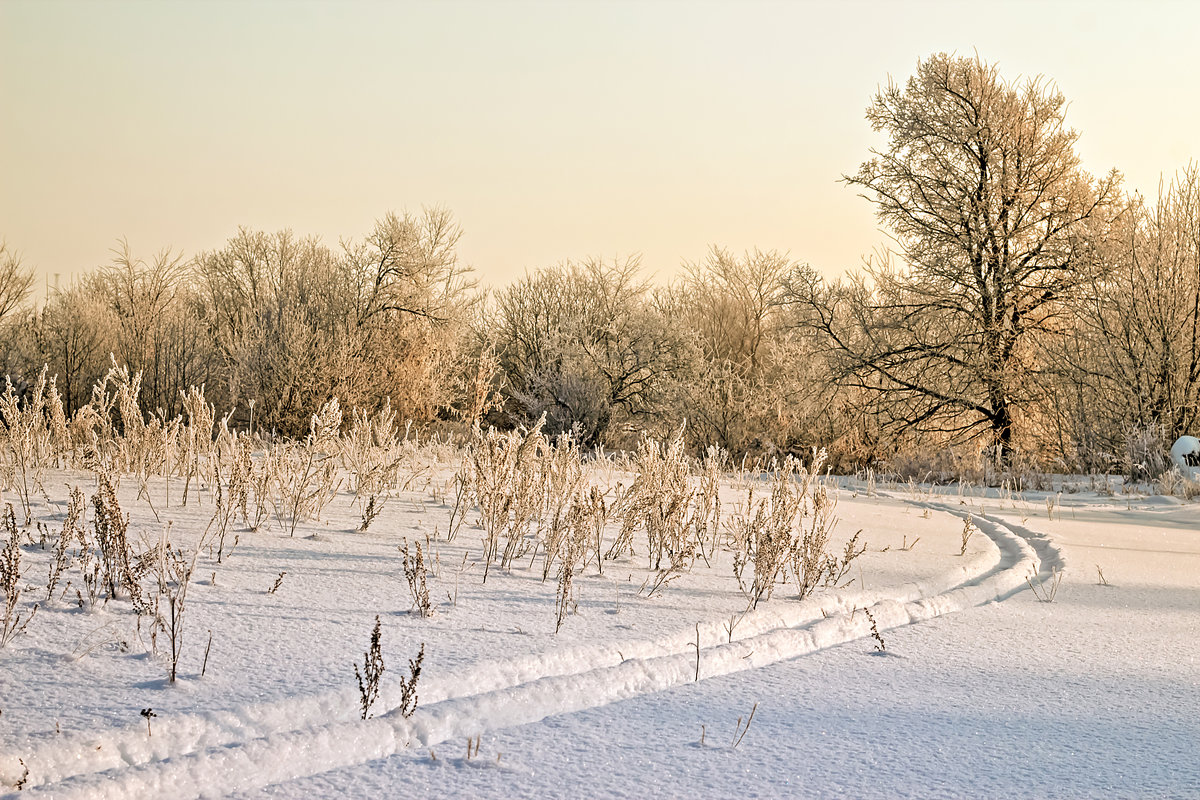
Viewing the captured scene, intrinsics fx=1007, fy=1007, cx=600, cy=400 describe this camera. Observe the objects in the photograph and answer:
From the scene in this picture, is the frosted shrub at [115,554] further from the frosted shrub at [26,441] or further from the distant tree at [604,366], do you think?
the distant tree at [604,366]

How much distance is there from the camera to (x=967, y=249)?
61.5 feet

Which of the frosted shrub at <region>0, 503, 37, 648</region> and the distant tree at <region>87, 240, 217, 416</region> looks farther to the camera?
the distant tree at <region>87, 240, 217, 416</region>

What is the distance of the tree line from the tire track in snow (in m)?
12.5

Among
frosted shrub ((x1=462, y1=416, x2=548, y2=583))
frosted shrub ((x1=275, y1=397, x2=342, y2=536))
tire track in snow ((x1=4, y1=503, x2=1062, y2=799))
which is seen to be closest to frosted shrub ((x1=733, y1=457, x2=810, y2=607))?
tire track in snow ((x1=4, y1=503, x2=1062, y2=799))

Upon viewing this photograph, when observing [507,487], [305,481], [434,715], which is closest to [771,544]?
[507,487]

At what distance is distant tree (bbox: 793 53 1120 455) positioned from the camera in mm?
18594

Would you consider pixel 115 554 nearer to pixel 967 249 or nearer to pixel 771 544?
pixel 771 544

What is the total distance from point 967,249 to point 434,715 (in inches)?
704

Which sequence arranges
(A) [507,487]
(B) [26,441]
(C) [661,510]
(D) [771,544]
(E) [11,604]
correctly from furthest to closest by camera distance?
1. (B) [26,441]
2. (C) [661,510]
3. (A) [507,487]
4. (D) [771,544]
5. (E) [11,604]

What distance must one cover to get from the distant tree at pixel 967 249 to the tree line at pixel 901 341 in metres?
0.05

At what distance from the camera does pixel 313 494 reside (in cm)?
574

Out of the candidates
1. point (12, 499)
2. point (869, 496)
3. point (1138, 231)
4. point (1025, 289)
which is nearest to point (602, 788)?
point (12, 499)

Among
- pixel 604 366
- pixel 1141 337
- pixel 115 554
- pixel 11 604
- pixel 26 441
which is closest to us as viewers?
pixel 11 604

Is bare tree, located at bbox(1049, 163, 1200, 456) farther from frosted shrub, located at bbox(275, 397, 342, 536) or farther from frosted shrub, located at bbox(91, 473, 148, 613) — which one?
frosted shrub, located at bbox(91, 473, 148, 613)
